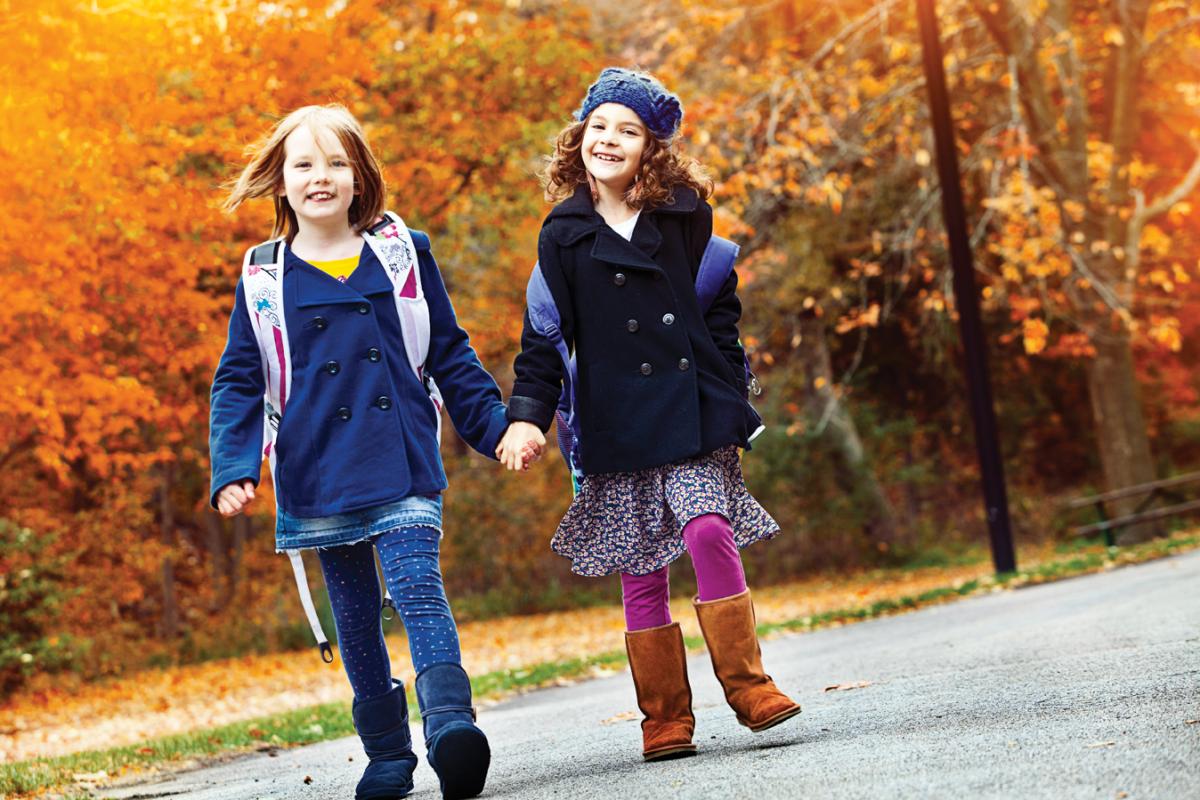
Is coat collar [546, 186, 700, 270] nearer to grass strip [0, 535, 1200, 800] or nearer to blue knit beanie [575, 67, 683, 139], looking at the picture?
blue knit beanie [575, 67, 683, 139]

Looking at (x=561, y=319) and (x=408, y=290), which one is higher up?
(x=408, y=290)

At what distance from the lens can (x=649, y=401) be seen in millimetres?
4344

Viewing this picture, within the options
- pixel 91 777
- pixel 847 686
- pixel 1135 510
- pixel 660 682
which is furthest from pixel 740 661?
pixel 1135 510

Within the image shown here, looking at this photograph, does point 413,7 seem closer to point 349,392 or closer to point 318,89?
point 318,89

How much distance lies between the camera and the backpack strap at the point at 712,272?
4523 millimetres

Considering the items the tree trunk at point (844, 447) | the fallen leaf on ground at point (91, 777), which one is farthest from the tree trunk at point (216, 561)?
the fallen leaf on ground at point (91, 777)

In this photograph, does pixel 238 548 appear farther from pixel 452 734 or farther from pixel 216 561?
pixel 452 734

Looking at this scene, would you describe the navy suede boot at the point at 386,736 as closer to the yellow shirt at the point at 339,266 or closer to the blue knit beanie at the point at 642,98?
the yellow shirt at the point at 339,266

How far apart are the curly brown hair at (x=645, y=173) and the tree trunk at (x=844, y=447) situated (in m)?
16.1

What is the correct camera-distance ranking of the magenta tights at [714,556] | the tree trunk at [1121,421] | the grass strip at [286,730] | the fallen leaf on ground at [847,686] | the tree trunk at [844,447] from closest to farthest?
the magenta tights at [714,556] → the fallen leaf on ground at [847,686] → the grass strip at [286,730] → the tree trunk at [1121,421] → the tree trunk at [844,447]

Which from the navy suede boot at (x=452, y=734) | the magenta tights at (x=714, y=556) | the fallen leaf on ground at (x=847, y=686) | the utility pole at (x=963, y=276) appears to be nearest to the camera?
the navy suede boot at (x=452, y=734)

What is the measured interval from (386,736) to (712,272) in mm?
1642

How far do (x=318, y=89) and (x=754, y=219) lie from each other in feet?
17.9

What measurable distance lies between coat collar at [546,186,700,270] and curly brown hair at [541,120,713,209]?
1.3 inches
